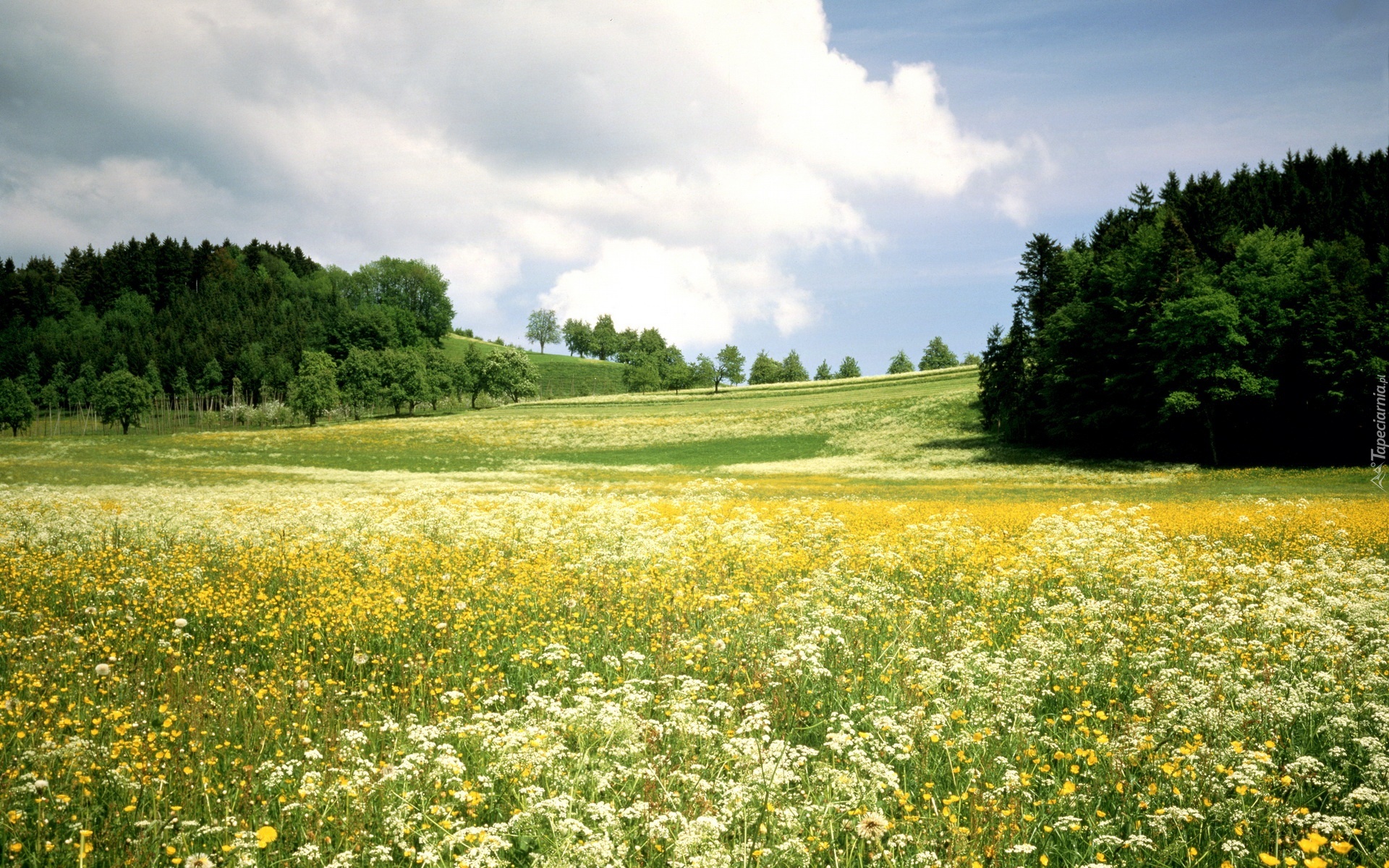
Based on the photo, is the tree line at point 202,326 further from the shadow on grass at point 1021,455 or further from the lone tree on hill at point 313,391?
the shadow on grass at point 1021,455

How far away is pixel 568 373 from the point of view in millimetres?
165000

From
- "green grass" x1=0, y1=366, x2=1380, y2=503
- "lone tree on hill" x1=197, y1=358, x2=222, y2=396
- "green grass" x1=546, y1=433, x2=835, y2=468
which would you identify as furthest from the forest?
"green grass" x1=546, y1=433, x2=835, y2=468

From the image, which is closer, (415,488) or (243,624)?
(243,624)

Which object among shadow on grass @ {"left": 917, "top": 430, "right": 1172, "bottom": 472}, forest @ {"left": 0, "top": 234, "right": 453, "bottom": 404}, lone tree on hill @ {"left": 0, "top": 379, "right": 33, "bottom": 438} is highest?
forest @ {"left": 0, "top": 234, "right": 453, "bottom": 404}

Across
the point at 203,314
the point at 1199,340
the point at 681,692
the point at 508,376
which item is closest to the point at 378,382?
the point at 508,376

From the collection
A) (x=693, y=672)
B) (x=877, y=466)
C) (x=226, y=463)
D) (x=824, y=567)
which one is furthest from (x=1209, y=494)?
(x=226, y=463)

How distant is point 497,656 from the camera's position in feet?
26.5

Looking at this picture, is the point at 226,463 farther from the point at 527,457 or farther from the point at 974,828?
the point at 974,828

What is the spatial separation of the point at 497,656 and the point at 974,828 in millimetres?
5494

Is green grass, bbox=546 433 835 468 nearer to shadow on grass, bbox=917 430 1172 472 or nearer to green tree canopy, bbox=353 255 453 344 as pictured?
shadow on grass, bbox=917 430 1172 472

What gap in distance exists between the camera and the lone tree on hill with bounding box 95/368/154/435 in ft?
328

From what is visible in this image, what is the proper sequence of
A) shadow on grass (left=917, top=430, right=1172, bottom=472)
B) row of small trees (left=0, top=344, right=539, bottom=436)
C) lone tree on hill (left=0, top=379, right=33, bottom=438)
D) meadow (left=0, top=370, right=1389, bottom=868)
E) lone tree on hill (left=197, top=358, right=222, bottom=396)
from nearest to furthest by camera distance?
1. meadow (left=0, top=370, right=1389, bottom=868)
2. shadow on grass (left=917, top=430, right=1172, bottom=472)
3. lone tree on hill (left=0, top=379, right=33, bottom=438)
4. row of small trees (left=0, top=344, right=539, bottom=436)
5. lone tree on hill (left=197, top=358, right=222, bottom=396)

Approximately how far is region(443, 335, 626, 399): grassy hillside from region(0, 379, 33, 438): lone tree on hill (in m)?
68.3

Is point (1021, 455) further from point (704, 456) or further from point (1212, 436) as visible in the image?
point (704, 456)
